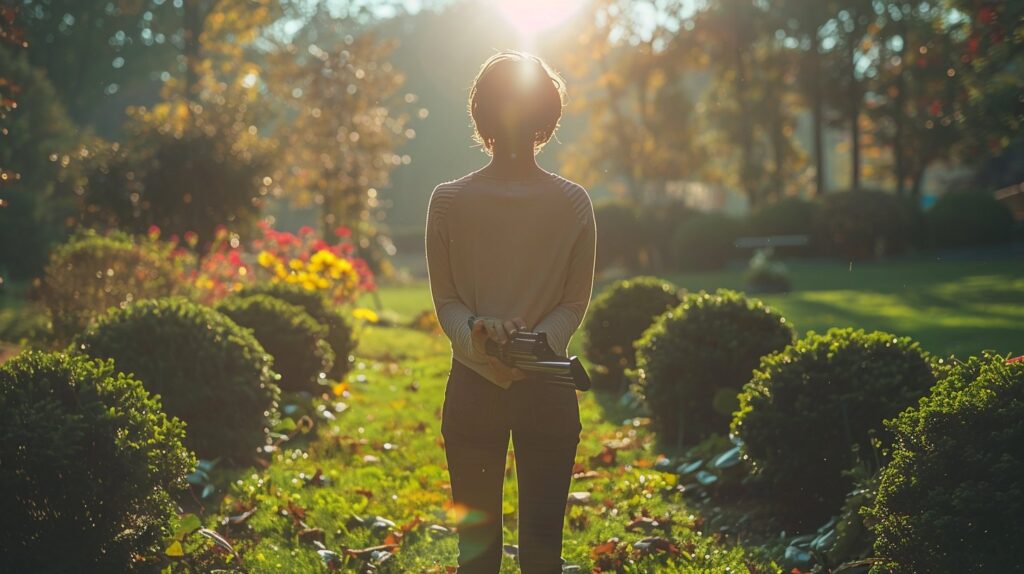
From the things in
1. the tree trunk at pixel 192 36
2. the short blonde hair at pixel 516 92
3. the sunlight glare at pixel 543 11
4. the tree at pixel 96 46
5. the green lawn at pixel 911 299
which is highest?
the tree at pixel 96 46

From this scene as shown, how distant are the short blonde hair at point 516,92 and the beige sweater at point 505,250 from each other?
162 millimetres

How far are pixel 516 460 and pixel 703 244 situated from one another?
2717cm

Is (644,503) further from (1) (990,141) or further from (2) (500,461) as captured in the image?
(1) (990,141)

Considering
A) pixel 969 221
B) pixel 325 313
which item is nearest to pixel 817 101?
pixel 969 221

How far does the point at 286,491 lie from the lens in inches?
243

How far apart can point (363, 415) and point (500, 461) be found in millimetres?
6001

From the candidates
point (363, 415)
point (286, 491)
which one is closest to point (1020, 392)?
point (286, 491)

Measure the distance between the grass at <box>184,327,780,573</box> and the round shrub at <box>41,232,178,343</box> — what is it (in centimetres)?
314

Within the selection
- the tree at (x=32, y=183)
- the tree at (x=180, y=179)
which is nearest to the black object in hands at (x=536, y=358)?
the tree at (x=180, y=179)

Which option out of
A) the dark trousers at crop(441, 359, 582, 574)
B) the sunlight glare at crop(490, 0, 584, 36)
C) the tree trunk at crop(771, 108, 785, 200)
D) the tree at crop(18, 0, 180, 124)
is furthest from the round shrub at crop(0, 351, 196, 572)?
the tree at crop(18, 0, 180, 124)

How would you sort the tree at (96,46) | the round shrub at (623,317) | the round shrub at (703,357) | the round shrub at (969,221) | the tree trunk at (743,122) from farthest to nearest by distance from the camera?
the tree at (96,46) → the tree trunk at (743,122) → the round shrub at (969,221) → the round shrub at (623,317) → the round shrub at (703,357)

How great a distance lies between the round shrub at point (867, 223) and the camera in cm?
2873

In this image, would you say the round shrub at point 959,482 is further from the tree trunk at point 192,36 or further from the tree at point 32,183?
the tree trunk at point 192,36

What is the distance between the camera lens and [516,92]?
3055 millimetres
